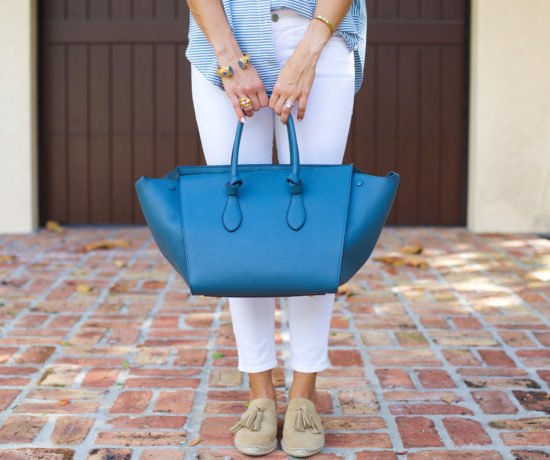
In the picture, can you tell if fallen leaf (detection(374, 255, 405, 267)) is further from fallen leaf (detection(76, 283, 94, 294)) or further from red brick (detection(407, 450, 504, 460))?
red brick (detection(407, 450, 504, 460))

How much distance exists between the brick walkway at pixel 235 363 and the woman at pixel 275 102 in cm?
15

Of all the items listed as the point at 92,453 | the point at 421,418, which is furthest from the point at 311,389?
the point at 92,453

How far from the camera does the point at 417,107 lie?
6039mm

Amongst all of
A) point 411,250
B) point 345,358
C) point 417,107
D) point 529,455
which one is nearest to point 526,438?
point 529,455

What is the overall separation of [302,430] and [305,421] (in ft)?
0.09

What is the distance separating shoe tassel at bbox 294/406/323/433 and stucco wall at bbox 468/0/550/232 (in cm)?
394

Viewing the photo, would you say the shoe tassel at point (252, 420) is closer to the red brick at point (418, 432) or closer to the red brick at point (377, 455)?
the red brick at point (377, 455)

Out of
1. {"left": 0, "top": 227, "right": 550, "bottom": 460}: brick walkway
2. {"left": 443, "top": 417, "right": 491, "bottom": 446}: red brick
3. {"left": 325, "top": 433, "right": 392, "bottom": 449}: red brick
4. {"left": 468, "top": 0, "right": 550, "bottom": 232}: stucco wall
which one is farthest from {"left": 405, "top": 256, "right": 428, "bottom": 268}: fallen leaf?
{"left": 325, "top": 433, "right": 392, "bottom": 449}: red brick

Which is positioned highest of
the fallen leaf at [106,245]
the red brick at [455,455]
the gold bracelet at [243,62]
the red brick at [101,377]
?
the gold bracelet at [243,62]

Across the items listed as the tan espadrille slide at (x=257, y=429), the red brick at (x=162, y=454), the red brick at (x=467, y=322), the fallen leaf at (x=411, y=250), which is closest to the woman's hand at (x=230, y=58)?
the tan espadrille slide at (x=257, y=429)

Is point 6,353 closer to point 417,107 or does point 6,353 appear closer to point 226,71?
point 226,71

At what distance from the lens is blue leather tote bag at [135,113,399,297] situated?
1908 mm

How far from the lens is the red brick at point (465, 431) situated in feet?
7.52

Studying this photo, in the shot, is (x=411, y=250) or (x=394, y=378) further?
(x=411, y=250)
